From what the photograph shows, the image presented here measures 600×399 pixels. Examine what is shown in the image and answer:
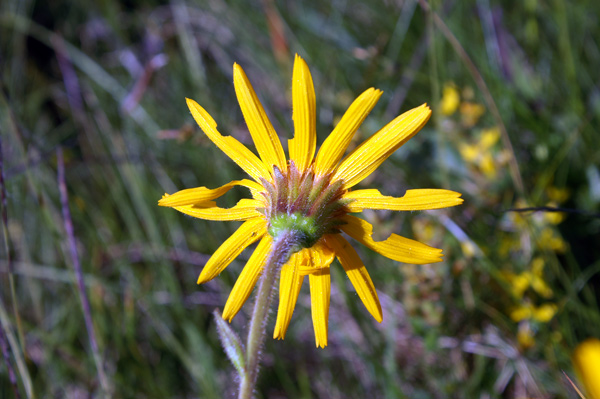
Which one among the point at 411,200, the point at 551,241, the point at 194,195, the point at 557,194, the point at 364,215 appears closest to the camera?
the point at 411,200

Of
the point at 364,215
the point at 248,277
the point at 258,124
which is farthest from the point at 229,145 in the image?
the point at 364,215

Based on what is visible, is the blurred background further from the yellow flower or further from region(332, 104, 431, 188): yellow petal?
the yellow flower

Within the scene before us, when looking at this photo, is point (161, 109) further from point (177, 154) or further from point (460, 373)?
point (460, 373)

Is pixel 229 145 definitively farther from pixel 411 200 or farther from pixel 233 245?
pixel 411 200

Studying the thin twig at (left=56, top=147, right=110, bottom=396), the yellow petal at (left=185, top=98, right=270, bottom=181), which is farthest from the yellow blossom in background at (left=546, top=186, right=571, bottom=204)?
the thin twig at (left=56, top=147, right=110, bottom=396)

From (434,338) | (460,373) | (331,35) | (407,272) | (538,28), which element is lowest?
(460,373)

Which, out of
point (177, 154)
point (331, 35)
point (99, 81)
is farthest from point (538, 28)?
point (99, 81)

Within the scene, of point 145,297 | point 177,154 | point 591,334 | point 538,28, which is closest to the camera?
point 591,334
